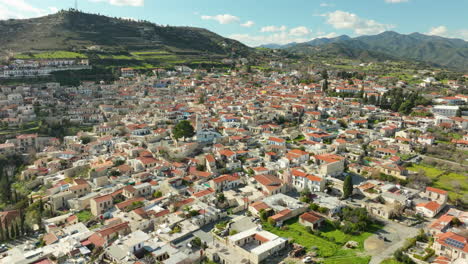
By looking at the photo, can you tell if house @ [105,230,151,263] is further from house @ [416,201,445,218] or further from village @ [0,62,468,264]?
house @ [416,201,445,218]

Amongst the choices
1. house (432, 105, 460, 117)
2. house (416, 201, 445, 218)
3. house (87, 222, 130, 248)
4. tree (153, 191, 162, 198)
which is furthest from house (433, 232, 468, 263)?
house (432, 105, 460, 117)

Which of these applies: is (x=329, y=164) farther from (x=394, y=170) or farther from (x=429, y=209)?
(x=429, y=209)

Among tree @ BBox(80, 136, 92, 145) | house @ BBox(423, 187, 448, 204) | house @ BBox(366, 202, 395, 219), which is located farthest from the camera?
tree @ BBox(80, 136, 92, 145)

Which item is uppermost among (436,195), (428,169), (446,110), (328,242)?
(446,110)

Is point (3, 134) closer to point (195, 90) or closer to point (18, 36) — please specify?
point (195, 90)

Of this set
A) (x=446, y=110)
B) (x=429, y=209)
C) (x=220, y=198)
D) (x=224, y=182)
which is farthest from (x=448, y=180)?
(x=446, y=110)

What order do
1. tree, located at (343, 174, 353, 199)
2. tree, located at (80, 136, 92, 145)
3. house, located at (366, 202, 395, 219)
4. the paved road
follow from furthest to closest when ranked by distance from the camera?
1. tree, located at (80, 136, 92, 145)
2. tree, located at (343, 174, 353, 199)
3. house, located at (366, 202, 395, 219)
4. the paved road

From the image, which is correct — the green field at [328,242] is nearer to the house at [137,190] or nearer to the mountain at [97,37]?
the house at [137,190]
